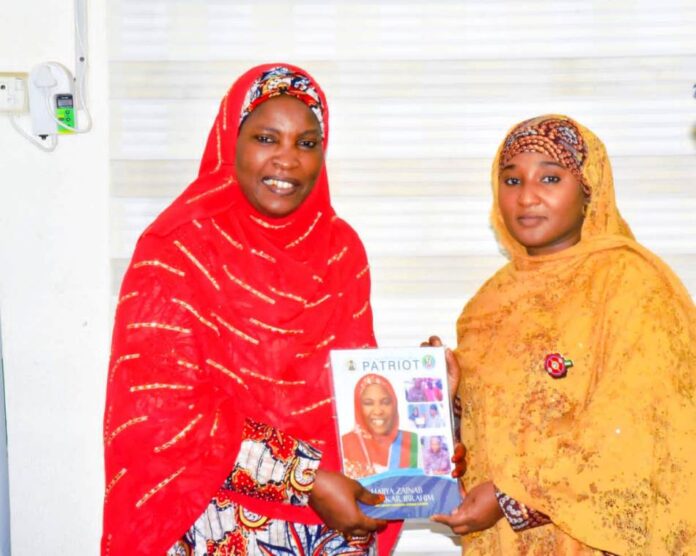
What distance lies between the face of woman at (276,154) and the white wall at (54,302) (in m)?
1.12

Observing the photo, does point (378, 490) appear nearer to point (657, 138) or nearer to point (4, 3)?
point (657, 138)

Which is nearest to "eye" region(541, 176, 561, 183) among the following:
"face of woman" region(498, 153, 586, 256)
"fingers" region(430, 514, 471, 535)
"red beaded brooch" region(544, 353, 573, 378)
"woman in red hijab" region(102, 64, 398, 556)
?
"face of woman" region(498, 153, 586, 256)

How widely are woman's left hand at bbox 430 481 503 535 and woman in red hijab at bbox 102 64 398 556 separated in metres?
0.18

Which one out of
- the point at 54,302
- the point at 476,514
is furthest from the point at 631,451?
the point at 54,302

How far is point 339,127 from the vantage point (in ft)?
11.0

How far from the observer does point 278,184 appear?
2.38 metres

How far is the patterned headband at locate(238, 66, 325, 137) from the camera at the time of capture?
2381mm

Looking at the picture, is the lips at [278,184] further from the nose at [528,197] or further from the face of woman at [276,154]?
the nose at [528,197]

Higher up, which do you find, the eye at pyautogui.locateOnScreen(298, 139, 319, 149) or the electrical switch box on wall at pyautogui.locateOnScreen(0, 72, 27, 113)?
the electrical switch box on wall at pyautogui.locateOnScreen(0, 72, 27, 113)

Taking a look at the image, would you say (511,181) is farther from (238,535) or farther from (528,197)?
(238,535)

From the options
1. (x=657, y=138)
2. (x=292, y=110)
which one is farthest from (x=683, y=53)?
(x=292, y=110)

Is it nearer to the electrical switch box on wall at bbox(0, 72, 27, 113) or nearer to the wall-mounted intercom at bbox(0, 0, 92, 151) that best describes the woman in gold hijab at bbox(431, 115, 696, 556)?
the wall-mounted intercom at bbox(0, 0, 92, 151)

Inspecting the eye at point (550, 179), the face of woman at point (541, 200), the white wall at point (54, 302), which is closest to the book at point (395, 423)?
the face of woman at point (541, 200)

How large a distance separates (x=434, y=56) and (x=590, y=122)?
571 millimetres
